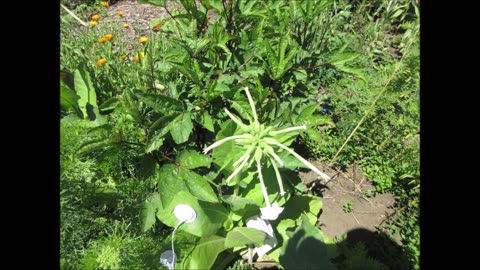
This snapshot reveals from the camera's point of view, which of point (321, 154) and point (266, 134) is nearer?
point (266, 134)

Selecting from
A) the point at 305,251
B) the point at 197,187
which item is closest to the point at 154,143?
the point at 197,187

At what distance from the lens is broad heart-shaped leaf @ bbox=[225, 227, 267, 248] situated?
134 cm

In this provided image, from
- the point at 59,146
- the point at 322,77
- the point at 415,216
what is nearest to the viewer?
the point at 59,146

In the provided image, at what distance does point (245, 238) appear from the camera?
4.50 feet

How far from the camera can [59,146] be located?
1279mm

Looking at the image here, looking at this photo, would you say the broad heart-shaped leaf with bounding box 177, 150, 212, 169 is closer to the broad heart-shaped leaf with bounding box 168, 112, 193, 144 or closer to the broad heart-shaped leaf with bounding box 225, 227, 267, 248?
the broad heart-shaped leaf with bounding box 168, 112, 193, 144

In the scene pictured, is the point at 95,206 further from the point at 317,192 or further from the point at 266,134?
the point at 317,192

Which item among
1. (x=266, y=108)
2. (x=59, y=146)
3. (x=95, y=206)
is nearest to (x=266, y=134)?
(x=266, y=108)

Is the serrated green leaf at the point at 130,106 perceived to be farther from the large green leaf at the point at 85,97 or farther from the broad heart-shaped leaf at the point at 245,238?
the broad heart-shaped leaf at the point at 245,238

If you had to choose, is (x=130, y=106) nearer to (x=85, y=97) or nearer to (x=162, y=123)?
(x=162, y=123)

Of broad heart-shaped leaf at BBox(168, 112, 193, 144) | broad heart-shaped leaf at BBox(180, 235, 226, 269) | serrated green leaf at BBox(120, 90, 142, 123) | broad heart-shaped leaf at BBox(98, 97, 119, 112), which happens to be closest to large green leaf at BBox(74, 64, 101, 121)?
broad heart-shaped leaf at BBox(98, 97, 119, 112)

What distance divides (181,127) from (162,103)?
12 cm

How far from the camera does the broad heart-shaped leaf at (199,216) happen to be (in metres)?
1.42

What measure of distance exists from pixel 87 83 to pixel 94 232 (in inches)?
25.5
